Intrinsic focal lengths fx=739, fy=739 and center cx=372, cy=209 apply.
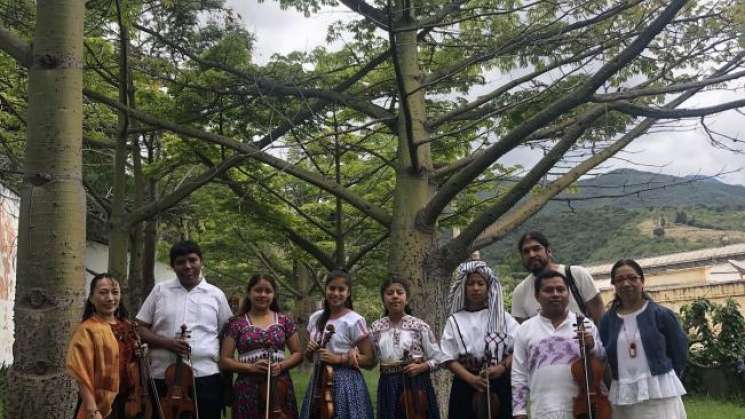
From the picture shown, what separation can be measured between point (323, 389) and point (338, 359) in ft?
0.70

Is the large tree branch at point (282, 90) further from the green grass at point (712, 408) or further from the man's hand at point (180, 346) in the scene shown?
the green grass at point (712, 408)

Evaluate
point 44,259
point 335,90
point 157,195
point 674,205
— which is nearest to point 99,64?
point 335,90

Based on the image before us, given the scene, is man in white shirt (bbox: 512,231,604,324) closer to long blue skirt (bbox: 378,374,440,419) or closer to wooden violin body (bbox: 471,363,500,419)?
wooden violin body (bbox: 471,363,500,419)

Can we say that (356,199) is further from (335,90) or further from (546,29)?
(546,29)

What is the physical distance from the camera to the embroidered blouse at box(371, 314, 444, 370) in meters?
4.91

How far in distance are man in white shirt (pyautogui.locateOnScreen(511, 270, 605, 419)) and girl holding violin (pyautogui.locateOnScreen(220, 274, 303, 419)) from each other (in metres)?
1.44

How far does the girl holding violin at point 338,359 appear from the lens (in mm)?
4789

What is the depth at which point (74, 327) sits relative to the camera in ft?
14.6

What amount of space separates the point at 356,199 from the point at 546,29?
8.38 feet

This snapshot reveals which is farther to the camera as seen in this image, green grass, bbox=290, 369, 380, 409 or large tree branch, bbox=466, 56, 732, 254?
green grass, bbox=290, 369, 380, 409

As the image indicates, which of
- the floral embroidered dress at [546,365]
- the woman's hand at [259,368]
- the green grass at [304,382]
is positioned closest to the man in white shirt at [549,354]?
the floral embroidered dress at [546,365]

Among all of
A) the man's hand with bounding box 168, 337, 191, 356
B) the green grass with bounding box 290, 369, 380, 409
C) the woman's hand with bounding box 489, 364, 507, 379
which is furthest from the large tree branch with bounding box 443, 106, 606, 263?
the green grass with bounding box 290, 369, 380, 409

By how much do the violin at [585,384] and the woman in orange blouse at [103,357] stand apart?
8.55ft

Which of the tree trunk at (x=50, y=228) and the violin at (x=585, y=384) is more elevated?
the tree trunk at (x=50, y=228)
